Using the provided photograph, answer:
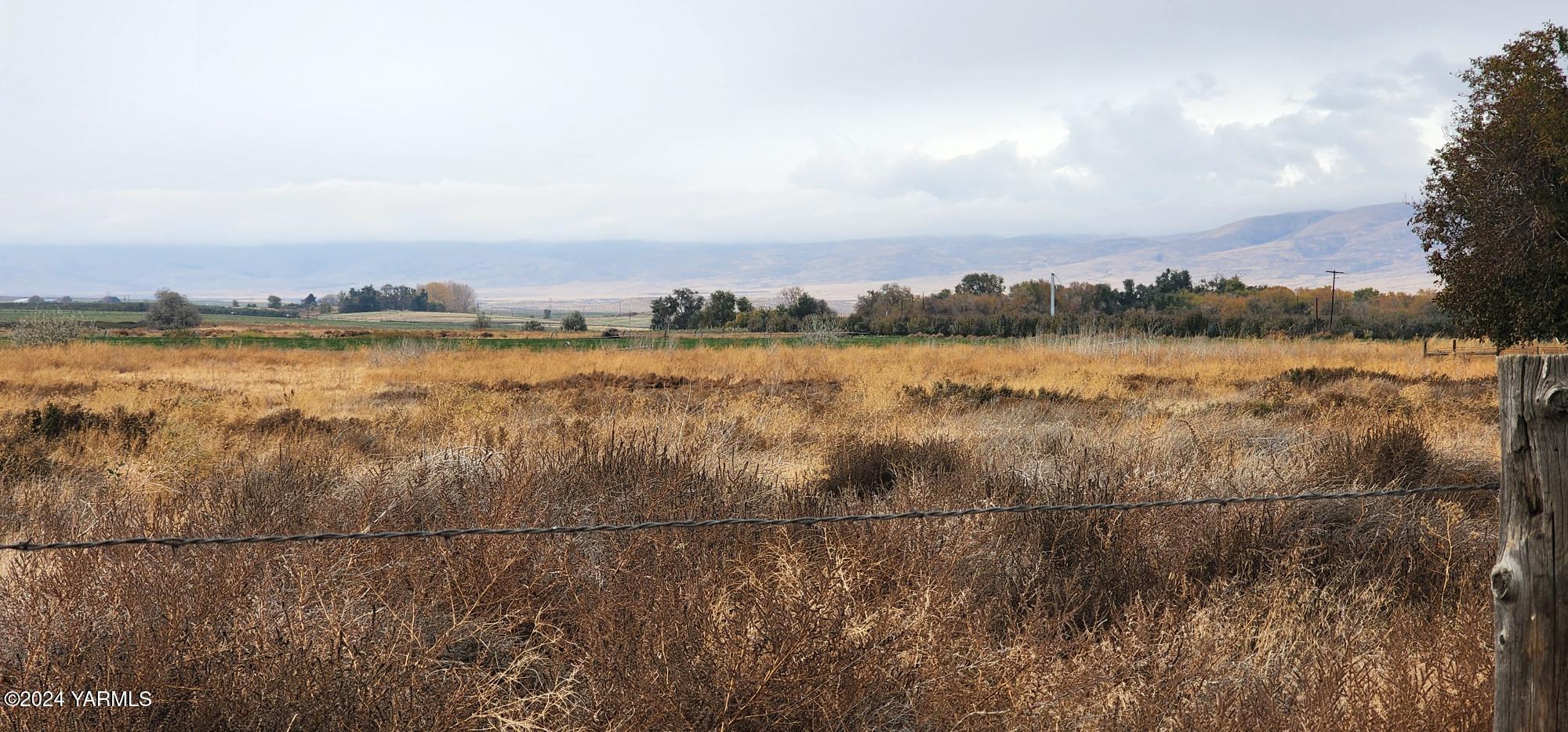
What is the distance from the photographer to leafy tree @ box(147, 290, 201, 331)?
10181 cm

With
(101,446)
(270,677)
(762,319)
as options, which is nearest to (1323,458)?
(270,677)

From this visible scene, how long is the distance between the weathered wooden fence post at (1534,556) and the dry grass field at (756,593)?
2.02ft

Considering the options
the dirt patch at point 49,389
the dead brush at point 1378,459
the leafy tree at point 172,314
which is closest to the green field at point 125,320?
the leafy tree at point 172,314

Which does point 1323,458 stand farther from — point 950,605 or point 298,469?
point 298,469

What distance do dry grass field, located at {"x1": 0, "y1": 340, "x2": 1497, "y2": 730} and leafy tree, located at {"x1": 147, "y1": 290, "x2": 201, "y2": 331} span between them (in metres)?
107

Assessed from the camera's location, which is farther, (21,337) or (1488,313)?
(21,337)

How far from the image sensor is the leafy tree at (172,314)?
102 metres

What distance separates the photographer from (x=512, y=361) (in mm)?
35406

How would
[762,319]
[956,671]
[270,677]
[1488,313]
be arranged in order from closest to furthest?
[270,677] < [956,671] < [1488,313] < [762,319]

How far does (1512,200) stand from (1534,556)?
2832 centimetres

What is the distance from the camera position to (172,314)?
343ft

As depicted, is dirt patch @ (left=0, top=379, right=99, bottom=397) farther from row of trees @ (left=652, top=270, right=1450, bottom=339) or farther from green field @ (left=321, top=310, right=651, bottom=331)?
green field @ (left=321, top=310, right=651, bottom=331)

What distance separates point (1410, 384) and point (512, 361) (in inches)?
1078

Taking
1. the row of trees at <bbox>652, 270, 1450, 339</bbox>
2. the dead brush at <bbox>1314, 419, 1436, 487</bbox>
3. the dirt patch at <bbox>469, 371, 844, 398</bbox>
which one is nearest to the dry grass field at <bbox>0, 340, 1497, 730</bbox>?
the dead brush at <bbox>1314, 419, 1436, 487</bbox>
